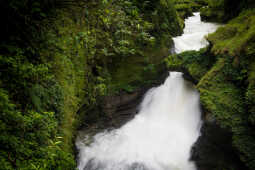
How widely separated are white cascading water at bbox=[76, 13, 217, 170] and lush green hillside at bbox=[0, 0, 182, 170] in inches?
57.0

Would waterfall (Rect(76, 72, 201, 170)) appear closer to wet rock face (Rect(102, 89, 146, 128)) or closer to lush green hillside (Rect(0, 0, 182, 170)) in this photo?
wet rock face (Rect(102, 89, 146, 128))

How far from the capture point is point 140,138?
19.5 ft

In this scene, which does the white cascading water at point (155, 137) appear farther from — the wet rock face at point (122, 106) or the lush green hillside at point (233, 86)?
the lush green hillside at point (233, 86)

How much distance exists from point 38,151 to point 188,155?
4861mm

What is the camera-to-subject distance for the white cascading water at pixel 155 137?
492 cm

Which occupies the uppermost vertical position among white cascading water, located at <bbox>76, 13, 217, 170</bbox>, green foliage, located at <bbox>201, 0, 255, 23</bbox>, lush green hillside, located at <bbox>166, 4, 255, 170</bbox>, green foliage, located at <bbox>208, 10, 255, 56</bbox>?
green foliage, located at <bbox>201, 0, 255, 23</bbox>

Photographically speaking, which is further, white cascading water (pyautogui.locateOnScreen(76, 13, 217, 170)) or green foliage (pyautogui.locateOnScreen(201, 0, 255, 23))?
green foliage (pyautogui.locateOnScreen(201, 0, 255, 23))

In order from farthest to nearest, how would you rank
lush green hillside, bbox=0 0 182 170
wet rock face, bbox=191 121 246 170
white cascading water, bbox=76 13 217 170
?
1. white cascading water, bbox=76 13 217 170
2. wet rock face, bbox=191 121 246 170
3. lush green hillside, bbox=0 0 182 170

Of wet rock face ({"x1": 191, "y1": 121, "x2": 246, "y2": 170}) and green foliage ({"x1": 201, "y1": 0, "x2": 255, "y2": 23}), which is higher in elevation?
green foliage ({"x1": 201, "y1": 0, "x2": 255, "y2": 23})

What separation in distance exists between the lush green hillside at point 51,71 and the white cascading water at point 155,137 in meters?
1.45

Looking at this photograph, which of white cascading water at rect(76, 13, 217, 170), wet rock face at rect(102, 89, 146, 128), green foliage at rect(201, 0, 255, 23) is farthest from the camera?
green foliage at rect(201, 0, 255, 23)

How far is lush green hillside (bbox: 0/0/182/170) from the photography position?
1673 millimetres

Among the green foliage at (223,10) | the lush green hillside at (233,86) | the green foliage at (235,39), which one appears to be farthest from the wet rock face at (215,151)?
the green foliage at (223,10)

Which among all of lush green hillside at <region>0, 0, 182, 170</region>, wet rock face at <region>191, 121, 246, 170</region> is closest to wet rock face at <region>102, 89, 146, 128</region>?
lush green hillside at <region>0, 0, 182, 170</region>
